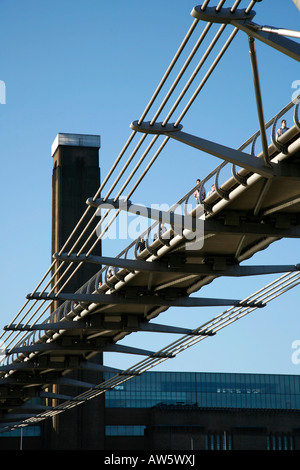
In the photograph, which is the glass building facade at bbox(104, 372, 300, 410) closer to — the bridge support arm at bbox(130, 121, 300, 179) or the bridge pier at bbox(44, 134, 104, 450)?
the bridge pier at bbox(44, 134, 104, 450)

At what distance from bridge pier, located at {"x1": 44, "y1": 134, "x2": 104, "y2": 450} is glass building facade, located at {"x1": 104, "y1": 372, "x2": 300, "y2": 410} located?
730 centimetres

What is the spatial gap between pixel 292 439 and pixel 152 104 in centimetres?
6350

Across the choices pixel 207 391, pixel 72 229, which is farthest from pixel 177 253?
pixel 207 391

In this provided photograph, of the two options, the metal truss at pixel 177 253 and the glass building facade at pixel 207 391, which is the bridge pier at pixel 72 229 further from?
the metal truss at pixel 177 253

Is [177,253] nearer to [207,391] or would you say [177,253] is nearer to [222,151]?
[222,151]

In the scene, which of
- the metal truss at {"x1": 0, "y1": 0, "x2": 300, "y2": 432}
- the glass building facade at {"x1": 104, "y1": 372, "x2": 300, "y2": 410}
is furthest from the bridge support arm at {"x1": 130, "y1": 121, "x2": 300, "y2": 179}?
the glass building facade at {"x1": 104, "y1": 372, "x2": 300, "y2": 410}

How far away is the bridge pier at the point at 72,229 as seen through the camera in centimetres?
7062

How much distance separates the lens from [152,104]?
19.8 meters

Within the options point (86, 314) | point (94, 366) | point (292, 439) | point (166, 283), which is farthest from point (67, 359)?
point (292, 439)

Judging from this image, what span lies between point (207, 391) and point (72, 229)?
21.5 meters

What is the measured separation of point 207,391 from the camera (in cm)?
8388
